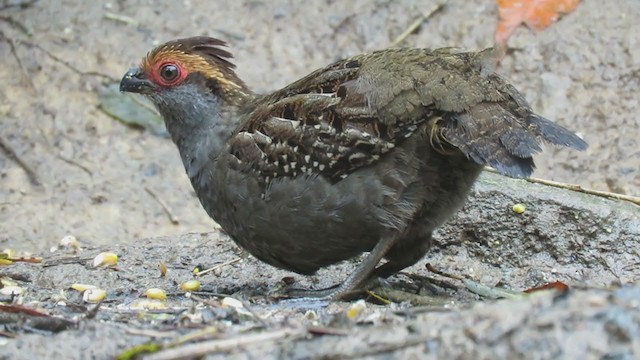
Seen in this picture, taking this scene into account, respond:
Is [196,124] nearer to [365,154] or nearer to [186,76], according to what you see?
[186,76]

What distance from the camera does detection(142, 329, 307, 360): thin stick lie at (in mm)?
3656

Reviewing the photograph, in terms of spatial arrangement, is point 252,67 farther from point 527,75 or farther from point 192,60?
point 192,60

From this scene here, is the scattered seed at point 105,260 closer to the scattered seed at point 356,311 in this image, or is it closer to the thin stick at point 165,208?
the thin stick at point 165,208

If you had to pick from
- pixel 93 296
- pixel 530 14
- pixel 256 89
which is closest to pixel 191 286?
pixel 93 296

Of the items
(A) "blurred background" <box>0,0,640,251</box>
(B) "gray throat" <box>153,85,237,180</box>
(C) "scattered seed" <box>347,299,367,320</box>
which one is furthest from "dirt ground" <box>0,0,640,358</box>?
(C) "scattered seed" <box>347,299,367,320</box>

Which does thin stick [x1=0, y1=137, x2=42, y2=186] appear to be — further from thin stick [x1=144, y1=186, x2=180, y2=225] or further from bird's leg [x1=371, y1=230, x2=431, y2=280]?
bird's leg [x1=371, y1=230, x2=431, y2=280]

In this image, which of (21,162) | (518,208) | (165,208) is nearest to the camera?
(518,208)

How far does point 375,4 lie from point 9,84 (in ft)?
10.9

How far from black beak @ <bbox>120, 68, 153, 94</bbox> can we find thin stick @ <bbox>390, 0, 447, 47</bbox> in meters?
3.80

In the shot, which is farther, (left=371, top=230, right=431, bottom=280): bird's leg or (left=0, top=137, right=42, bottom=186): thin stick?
(left=0, top=137, right=42, bottom=186): thin stick

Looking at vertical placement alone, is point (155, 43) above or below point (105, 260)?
above

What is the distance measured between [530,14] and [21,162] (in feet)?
14.7

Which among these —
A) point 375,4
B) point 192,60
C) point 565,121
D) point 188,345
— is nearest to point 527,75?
point 565,121

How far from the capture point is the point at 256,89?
9719mm
